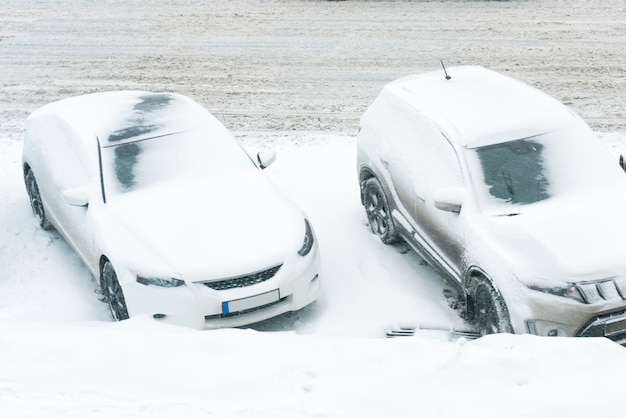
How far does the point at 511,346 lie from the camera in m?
5.48

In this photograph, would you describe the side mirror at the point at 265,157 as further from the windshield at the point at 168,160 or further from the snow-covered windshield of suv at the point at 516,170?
the snow-covered windshield of suv at the point at 516,170

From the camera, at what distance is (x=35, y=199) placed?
28.8ft

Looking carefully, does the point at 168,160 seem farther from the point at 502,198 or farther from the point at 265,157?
the point at 502,198

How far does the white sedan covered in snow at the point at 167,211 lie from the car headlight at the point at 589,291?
210cm

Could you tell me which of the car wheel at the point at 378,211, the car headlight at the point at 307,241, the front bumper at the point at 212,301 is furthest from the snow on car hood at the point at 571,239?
the front bumper at the point at 212,301

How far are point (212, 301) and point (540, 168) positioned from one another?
118 inches

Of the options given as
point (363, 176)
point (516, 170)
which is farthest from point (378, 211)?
point (516, 170)

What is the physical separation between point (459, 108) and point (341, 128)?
3830mm

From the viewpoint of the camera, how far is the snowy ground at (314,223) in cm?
505

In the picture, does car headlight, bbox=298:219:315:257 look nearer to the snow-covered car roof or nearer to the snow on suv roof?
the snow on suv roof

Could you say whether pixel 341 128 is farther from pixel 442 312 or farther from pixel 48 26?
pixel 48 26

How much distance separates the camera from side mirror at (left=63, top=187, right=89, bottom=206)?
7188mm

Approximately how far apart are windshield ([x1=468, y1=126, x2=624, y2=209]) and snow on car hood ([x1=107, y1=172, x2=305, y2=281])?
5.50ft

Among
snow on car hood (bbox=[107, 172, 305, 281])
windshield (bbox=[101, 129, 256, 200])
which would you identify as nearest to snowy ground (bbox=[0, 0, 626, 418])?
snow on car hood (bbox=[107, 172, 305, 281])
